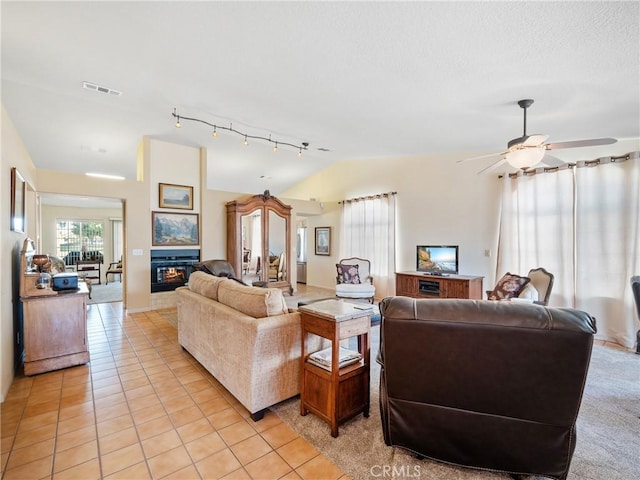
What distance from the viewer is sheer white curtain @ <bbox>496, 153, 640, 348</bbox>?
3682mm

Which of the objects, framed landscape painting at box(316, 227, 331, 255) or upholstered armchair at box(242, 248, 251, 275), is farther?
framed landscape painting at box(316, 227, 331, 255)

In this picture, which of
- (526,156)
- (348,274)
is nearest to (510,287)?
(526,156)

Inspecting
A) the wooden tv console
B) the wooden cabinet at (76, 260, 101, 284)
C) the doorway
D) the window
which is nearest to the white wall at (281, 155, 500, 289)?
the wooden tv console

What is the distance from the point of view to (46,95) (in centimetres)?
395

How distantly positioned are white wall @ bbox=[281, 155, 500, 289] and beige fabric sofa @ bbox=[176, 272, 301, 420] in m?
4.12

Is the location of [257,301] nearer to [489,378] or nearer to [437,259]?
[489,378]

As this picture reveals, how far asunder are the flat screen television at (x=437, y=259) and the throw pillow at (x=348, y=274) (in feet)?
4.06

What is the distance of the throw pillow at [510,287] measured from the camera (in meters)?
3.86

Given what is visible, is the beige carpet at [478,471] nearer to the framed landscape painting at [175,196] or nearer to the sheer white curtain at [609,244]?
Answer: the sheer white curtain at [609,244]

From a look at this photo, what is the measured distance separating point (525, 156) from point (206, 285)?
3525mm

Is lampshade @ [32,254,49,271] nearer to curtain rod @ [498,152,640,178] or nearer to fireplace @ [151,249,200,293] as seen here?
fireplace @ [151,249,200,293]

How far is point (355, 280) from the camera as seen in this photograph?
6.10m

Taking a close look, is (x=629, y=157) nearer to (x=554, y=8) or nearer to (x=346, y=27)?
(x=554, y=8)

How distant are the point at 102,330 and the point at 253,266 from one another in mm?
2800
